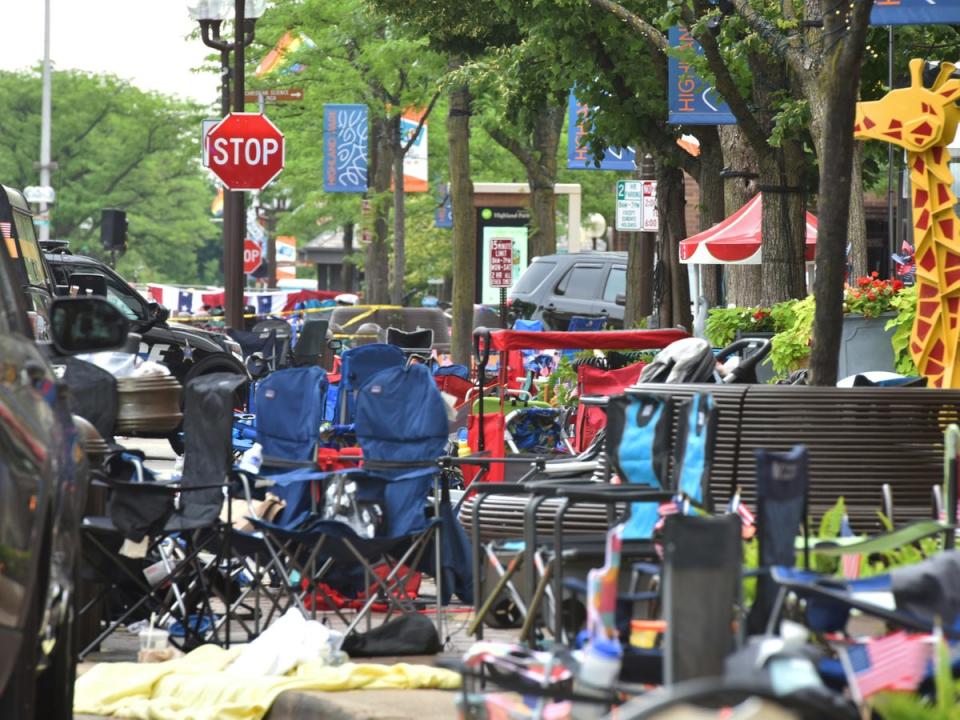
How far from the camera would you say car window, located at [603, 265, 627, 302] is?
3425cm

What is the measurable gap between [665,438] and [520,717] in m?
2.49

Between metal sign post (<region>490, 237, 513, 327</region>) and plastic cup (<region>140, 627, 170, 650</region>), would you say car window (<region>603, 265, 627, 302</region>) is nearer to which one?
metal sign post (<region>490, 237, 513, 327</region>)

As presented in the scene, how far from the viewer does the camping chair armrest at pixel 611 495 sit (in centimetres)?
671

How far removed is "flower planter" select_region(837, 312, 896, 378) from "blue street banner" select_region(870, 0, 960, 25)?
8.15 feet

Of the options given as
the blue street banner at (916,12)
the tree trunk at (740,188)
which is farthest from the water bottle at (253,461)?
the tree trunk at (740,188)

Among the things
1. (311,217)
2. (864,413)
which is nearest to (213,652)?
(864,413)

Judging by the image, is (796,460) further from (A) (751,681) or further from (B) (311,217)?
(B) (311,217)

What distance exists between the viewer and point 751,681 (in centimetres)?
378

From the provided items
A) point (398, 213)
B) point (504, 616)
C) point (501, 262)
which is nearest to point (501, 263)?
point (501, 262)

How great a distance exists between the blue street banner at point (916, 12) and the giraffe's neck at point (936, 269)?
1.45m

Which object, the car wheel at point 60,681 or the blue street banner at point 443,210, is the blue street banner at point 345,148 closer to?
the blue street banner at point 443,210

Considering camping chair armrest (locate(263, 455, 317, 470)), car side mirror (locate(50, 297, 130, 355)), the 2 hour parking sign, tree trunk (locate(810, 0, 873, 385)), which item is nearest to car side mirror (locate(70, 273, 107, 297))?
the 2 hour parking sign

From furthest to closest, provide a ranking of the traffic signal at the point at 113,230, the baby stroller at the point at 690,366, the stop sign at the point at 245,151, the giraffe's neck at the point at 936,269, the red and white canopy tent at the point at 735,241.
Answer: the traffic signal at the point at 113,230 → the red and white canopy tent at the point at 735,241 → the stop sign at the point at 245,151 → the giraffe's neck at the point at 936,269 → the baby stroller at the point at 690,366

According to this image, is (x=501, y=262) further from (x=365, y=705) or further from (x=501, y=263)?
(x=365, y=705)
